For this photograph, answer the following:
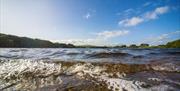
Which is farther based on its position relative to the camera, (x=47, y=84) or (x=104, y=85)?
(x=47, y=84)

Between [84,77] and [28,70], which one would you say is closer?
[84,77]

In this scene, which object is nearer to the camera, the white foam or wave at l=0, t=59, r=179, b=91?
wave at l=0, t=59, r=179, b=91

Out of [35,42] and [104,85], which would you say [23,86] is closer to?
[104,85]

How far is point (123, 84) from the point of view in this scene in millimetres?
4672

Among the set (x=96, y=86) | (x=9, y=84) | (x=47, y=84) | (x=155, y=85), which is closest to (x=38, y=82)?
(x=47, y=84)

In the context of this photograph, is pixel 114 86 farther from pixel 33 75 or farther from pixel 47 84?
pixel 33 75

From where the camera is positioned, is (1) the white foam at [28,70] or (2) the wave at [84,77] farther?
(1) the white foam at [28,70]

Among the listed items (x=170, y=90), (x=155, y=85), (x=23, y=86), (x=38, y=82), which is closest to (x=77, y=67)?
(x=38, y=82)

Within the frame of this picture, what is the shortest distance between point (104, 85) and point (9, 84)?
3164mm

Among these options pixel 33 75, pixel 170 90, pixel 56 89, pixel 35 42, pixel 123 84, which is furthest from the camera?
pixel 35 42

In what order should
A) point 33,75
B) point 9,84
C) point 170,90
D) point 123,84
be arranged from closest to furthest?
point 170,90
point 123,84
point 9,84
point 33,75

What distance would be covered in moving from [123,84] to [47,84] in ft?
7.89

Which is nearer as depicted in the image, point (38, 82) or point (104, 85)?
point (104, 85)

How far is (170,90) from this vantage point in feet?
13.2
